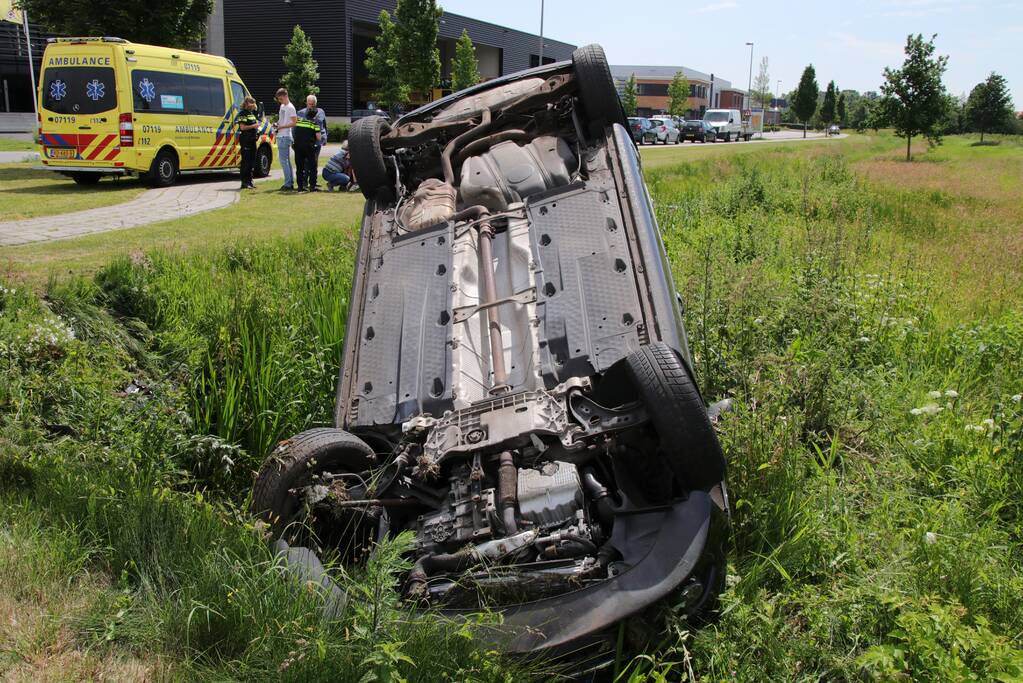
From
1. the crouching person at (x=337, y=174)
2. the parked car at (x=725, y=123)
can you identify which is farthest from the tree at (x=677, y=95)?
the crouching person at (x=337, y=174)

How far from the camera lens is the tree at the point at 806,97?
70.4m

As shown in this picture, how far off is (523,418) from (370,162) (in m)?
2.67

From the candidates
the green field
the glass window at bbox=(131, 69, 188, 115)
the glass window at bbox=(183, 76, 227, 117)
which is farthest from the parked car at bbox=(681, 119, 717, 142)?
the green field

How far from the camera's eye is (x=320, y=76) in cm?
3606

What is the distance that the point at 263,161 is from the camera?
1523cm

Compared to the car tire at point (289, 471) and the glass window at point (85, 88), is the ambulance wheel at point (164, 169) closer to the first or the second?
the glass window at point (85, 88)

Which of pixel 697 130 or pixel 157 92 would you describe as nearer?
pixel 157 92

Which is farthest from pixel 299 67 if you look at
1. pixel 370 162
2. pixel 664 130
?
pixel 370 162

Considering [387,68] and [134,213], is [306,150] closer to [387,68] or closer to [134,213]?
[134,213]

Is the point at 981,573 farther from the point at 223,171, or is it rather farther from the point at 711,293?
the point at 223,171

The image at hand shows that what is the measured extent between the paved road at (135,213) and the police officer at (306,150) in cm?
102

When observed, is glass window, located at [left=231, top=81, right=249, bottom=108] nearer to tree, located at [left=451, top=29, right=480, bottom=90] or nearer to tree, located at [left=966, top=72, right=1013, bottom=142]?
tree, located at [left=451, top=29, right=480, bottom=90]

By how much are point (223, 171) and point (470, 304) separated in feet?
45.1

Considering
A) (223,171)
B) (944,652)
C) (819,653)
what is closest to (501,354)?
(819,653)
